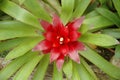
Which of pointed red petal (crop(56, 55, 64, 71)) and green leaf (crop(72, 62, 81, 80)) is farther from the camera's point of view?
green leaf (crop(72, 62, 81, 80))

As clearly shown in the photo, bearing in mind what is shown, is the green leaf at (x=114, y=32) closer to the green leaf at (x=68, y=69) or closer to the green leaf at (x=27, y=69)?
the green leaf at (x=68, y=69)

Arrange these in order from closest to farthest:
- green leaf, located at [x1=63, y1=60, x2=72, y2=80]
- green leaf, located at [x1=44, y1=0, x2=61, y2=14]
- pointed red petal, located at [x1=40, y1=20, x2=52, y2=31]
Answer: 1. pointed red petal, located at [x1=40, y1=20, x2=52, y2=31]
2. green leaf, located at [x1=63, y1=60, x2=72, y2=80]
3. green leaf, located at [x1=44, y1=0, x2=61, y2=14]

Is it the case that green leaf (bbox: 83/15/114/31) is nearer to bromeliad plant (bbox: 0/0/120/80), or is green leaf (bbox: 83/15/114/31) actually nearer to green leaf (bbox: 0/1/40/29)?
bromeliad plant (bbox: 0/0/120/80)

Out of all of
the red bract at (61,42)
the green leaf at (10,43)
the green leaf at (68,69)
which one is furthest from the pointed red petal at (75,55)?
the green leaf at (10,43)

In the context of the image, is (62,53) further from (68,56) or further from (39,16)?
(39,16)

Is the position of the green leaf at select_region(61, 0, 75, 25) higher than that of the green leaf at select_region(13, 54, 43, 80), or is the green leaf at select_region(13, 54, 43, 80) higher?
the green leaf at select_region(61, 0, 75, 25)

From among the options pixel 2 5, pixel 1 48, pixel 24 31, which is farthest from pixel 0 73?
pixel 2 5

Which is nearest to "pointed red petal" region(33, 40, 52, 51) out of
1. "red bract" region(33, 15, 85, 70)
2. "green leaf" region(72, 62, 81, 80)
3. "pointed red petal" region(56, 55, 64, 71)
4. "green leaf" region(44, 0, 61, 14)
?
"red bract" region(33, 15, 85, 70)

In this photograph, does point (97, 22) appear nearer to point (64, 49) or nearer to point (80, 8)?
point (80, 8)
